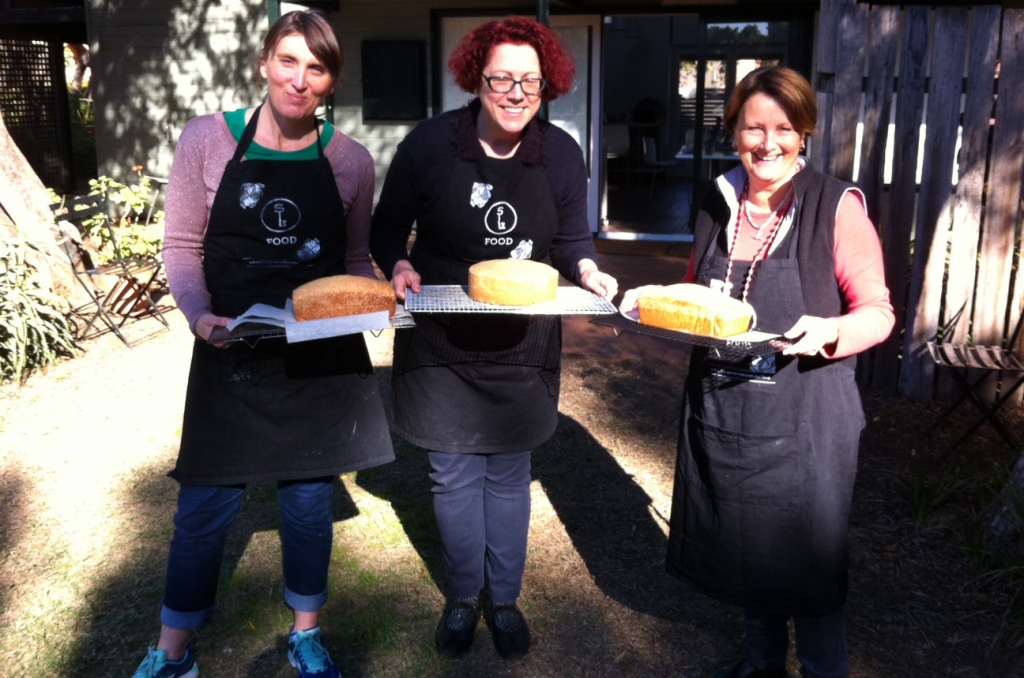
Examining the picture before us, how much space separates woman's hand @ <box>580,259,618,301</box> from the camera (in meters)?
2.90

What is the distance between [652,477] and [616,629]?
1.32 m

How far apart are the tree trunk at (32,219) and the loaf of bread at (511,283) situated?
5.42 meters

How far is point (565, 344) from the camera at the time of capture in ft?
22.9

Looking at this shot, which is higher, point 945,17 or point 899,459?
point 945,17

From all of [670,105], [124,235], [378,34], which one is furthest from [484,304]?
[670,105]

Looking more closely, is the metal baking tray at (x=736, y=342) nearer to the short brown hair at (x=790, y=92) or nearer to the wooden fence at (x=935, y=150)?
the short brown hair at (x=790, y=92)

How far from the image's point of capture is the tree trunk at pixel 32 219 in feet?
23.6

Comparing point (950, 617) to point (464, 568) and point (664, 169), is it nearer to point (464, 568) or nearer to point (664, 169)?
point (464, 568)

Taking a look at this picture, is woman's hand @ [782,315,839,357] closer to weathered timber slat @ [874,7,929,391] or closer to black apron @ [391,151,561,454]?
black apron @ [391,151,561,454]

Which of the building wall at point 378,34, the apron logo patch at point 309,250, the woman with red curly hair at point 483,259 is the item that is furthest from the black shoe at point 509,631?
the building wall at point 378,34

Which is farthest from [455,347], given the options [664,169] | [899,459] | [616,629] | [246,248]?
[664,169]

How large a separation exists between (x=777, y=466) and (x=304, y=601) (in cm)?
154

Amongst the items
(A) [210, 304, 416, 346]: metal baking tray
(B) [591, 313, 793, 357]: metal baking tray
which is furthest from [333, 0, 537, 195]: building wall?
(B) [591, 313, 793, 357]: metal baking tray

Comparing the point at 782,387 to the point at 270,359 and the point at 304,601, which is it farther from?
the point at 304,601
